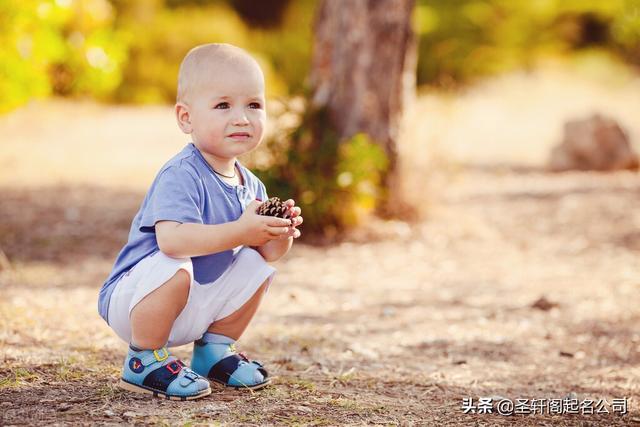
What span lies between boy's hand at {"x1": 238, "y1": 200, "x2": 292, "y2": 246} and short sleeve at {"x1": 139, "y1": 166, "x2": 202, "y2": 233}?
0.52 feet

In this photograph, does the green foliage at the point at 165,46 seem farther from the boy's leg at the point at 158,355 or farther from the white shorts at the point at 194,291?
the boy's leg at the point at 158,355

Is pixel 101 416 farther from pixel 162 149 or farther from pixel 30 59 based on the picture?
pixel 162 149

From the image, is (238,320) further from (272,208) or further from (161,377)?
(272,208)

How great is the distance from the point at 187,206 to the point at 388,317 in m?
2.12

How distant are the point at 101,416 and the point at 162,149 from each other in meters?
7.36

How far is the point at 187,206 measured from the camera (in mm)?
2613

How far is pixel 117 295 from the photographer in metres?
2.74

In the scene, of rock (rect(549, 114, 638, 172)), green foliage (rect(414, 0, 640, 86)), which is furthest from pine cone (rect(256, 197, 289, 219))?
green foliage (rect(414, 0, 640, 86))

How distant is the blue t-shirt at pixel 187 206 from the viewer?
2.62 metres

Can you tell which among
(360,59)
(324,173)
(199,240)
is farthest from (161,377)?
(360,59)

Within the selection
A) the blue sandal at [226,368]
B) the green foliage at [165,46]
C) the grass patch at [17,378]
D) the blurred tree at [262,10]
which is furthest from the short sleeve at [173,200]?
the blurred tree at [262,10]

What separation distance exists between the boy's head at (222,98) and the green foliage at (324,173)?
10.1ft

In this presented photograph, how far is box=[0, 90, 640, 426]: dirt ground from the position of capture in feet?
9.35

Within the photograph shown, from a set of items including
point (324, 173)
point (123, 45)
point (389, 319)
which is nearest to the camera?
point (389, 319)
